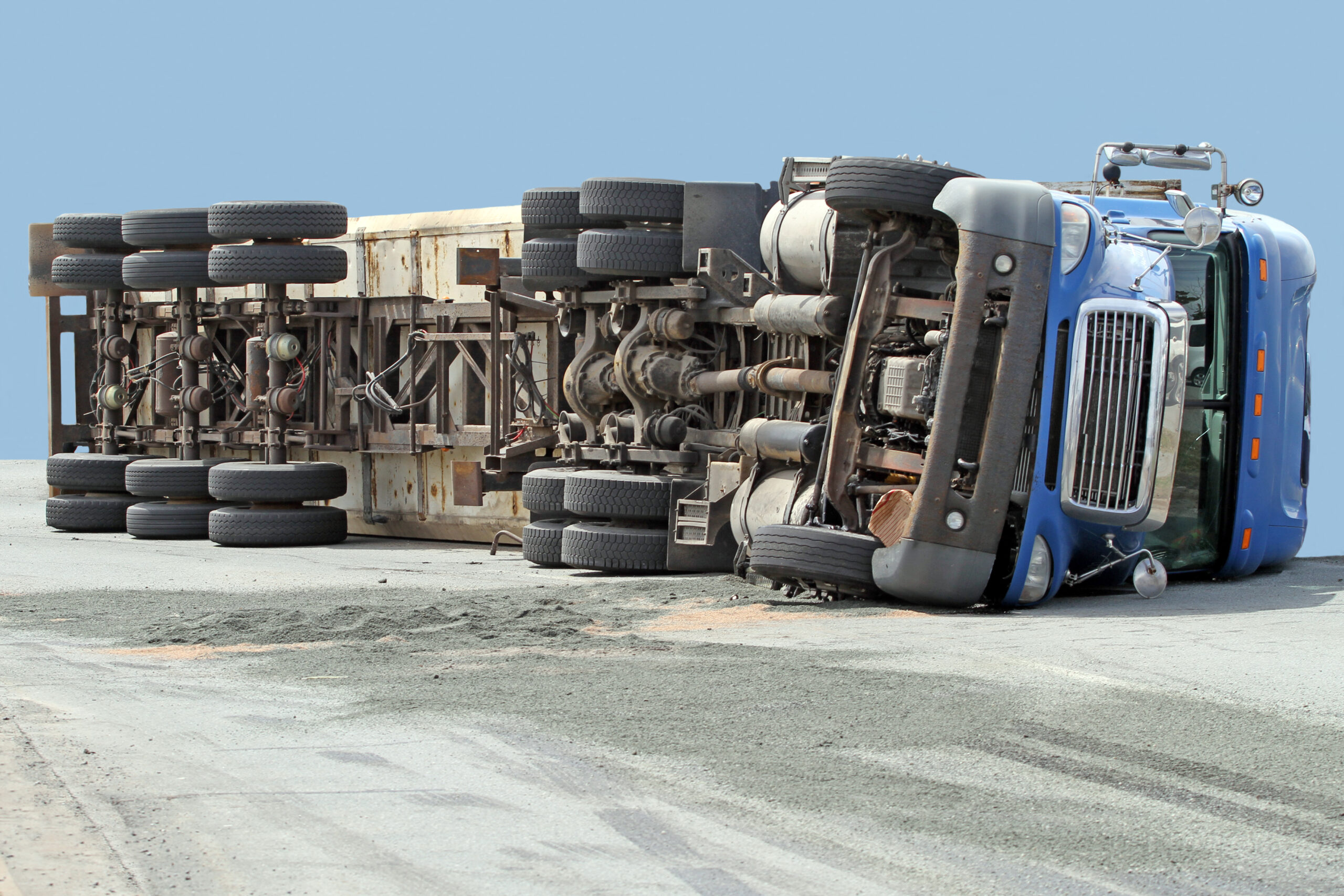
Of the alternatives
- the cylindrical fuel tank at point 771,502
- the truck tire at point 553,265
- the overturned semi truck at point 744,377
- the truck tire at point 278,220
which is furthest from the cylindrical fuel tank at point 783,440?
the truck tire at point 278,220

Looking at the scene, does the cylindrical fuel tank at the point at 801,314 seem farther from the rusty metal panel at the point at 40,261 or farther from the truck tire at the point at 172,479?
the rusty metal panel at the point at 40,261

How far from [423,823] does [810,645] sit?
3.61 metres

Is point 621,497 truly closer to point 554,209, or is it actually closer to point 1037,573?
point 554,209

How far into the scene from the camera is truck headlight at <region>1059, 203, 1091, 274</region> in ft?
32.6

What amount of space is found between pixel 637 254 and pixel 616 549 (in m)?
2.42

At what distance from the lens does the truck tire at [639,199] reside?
1405 cm

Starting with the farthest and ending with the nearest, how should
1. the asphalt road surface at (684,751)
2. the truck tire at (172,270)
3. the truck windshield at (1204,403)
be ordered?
the truck tire at (172,270)
the truck windshield at (1204,403)
the asphalt road surface at (684,751)

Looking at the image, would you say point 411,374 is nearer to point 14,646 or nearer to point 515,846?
point 14,646

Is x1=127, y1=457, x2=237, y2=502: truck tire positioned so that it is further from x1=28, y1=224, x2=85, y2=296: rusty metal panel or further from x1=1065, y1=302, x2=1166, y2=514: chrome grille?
x1=1065, y1=302, x2=1166, y2=514: chrome grille

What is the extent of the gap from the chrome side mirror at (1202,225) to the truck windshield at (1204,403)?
807 mm

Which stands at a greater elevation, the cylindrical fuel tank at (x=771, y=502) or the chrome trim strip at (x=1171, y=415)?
the chrome trim strip at (x=1171, y=415)

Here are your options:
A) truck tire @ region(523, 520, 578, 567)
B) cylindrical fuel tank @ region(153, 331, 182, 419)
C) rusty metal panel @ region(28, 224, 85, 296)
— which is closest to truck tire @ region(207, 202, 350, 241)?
cylindrical fuel tank @ region(153, 331, 182, 419)

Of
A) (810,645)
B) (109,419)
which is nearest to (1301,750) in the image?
(810,645)

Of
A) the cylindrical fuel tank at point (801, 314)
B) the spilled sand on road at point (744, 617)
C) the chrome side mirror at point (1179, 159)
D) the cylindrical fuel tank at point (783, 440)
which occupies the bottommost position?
the spilled sand on road at point (744, 617)
